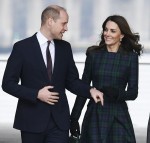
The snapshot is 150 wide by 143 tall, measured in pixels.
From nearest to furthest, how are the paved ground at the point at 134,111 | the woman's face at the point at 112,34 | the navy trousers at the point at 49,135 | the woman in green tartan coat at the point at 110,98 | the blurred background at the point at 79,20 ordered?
the navy trousers at the point at 49,135
the woman in green tartan coat at the point at 110,98
the woman's face at the point at 112,34
the paved ground at the point at 134,111
the blurred background at the point at 79,20

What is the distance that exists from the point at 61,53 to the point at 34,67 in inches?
9.2

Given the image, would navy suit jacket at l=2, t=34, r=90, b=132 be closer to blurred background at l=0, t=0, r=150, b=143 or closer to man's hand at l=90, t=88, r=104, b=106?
man's hand at l=90, t=88, r=104, b=106

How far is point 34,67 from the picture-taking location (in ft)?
14.8

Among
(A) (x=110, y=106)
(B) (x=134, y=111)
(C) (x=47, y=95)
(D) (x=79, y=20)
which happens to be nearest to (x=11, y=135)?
(B) (x=134, y=111)

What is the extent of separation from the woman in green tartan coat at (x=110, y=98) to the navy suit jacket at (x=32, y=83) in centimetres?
24

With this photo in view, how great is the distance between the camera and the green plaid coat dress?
4.77m

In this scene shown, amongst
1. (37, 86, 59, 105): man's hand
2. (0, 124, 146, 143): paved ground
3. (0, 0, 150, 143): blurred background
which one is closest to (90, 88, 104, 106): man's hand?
(37, 86, 59, 105): man's hand

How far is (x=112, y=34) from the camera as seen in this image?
489 centimetres

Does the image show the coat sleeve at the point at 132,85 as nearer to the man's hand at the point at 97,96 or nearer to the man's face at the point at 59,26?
the man's hand at the point at 97,96

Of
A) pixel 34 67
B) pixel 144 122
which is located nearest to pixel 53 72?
pixel 34 67

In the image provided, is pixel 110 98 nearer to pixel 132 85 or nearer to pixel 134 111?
pixel 132 85

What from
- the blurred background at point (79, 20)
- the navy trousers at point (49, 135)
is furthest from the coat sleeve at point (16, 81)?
the blurred background at point (79, 20)

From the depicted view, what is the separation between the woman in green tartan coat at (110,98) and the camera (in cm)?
477

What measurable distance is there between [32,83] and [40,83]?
0.05 metres
